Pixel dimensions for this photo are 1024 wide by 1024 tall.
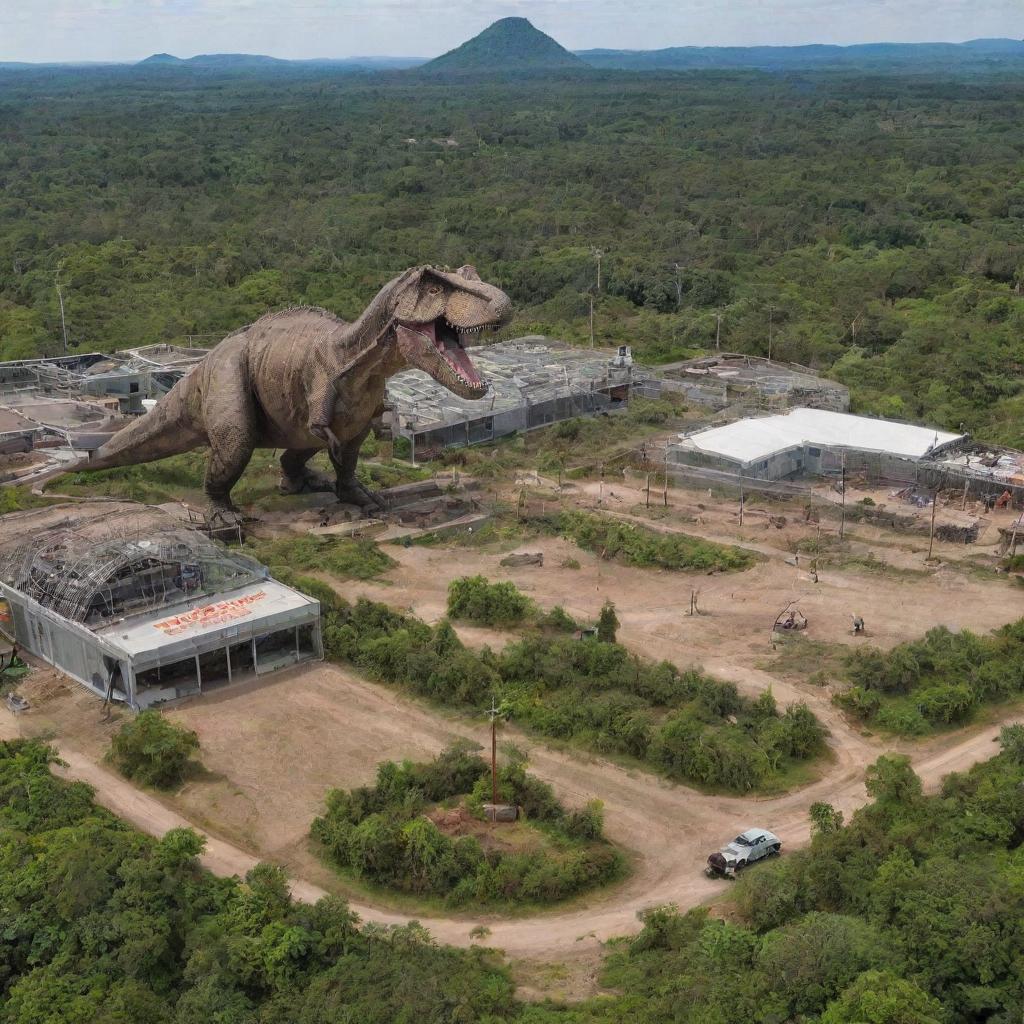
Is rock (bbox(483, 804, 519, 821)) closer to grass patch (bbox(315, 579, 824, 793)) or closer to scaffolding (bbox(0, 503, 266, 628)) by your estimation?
grass patch (bbox(315, 579, 824, 793))

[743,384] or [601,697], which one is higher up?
[601,697]

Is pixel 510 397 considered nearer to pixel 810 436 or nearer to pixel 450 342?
pixel 810 436

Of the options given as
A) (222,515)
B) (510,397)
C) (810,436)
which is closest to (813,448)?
(810,436)

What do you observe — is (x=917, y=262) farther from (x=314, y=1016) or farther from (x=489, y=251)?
(x=314, y=1016)

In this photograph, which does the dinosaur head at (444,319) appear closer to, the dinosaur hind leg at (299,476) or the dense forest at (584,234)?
the dinosaur hind leg at (299,476)

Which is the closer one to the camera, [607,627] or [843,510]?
[607,627]

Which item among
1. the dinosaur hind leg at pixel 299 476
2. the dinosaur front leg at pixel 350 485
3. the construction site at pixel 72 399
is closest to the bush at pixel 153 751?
the dinosaur front leg at pixel 350 485

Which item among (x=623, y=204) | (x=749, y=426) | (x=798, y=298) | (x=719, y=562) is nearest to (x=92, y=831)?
(x=719, y=562)

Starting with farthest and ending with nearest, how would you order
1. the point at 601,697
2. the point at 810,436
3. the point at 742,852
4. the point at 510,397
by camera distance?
1. the point at 510,397
2. the point at 810,436
3. the point at 601,697
4. the point at 742,852
